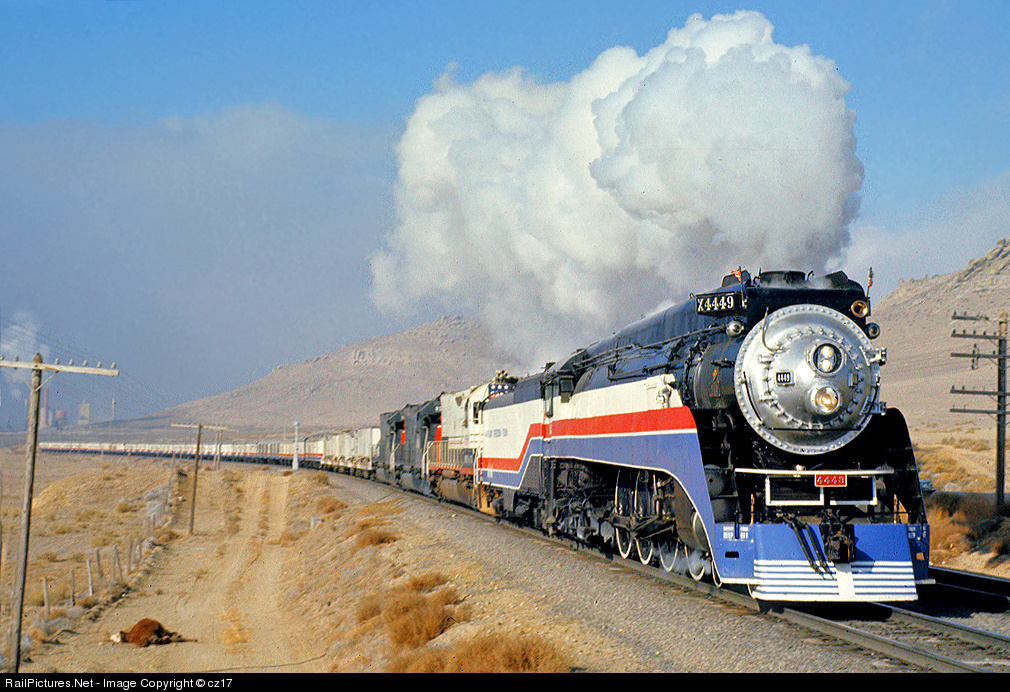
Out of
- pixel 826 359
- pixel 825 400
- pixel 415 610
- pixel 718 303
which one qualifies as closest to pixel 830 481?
pixel 825 400

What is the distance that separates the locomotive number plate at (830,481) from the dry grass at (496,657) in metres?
3.94

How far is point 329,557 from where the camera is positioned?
25.4 metres

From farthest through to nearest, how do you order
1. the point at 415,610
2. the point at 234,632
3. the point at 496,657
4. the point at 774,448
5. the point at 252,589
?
the point at 252,589, the point at 234,632, the point at 415,610, the point at 774,448, the point at 496,657

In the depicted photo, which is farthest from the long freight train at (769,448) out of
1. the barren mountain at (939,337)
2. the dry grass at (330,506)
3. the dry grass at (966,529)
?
the barren mountain at (939,337)

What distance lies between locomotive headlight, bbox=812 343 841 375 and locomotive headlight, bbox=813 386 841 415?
0.26m

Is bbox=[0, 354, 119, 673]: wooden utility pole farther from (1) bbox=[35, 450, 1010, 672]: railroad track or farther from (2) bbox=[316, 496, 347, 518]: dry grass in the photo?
(2) bbox=[316, 496, 347, 518]: dry grass

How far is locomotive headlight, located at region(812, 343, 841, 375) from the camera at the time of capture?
37.8ft

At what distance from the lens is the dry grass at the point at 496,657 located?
979cm

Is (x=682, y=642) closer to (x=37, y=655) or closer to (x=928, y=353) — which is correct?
(x=37, y=655)

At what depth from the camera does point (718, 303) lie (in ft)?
41.7

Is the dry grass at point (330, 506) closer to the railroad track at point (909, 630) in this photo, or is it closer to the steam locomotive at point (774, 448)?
the steam locomotive at point (774, 448)

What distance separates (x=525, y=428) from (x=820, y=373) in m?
11.2

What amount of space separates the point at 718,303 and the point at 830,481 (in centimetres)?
287

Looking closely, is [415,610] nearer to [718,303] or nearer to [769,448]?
[769,448]
